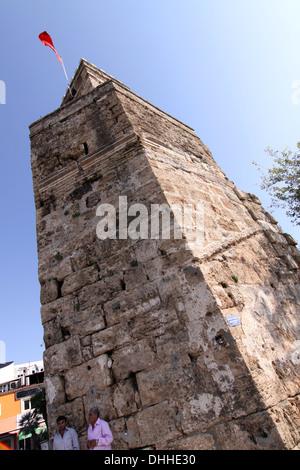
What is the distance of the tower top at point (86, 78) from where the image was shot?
6.19m

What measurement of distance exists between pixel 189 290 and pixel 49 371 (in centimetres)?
211

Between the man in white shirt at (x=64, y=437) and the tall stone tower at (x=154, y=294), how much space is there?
150 millimetres

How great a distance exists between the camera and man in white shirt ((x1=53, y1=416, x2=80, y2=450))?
9.60 feet

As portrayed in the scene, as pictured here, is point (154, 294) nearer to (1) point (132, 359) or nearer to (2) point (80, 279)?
(1) point (132, 359)

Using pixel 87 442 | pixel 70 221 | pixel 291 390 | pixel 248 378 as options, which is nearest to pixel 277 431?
pixel 248 378

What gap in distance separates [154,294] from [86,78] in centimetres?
541

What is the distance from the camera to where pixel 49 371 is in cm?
356

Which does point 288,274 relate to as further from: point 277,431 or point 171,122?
point 171,122

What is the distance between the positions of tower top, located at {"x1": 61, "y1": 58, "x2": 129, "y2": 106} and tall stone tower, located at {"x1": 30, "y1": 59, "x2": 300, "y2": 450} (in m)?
1.04

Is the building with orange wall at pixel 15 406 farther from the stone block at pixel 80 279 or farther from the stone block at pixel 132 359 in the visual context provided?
the stone block at pixel 132 359

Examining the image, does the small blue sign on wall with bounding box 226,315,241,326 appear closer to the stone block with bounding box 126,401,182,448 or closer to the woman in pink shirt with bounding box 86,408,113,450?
the stone block with bounding box 126,401,182,448

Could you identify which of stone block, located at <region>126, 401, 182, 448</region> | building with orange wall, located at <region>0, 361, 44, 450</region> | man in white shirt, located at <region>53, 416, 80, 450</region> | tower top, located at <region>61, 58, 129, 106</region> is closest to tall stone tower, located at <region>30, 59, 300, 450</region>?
stone block, located at <region>126, 401, 182, 448</region>

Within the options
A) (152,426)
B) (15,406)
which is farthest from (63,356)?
(15,406)

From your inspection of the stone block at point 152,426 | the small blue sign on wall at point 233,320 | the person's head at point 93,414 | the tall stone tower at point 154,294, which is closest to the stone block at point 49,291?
the tall stone tower at point 154,294
